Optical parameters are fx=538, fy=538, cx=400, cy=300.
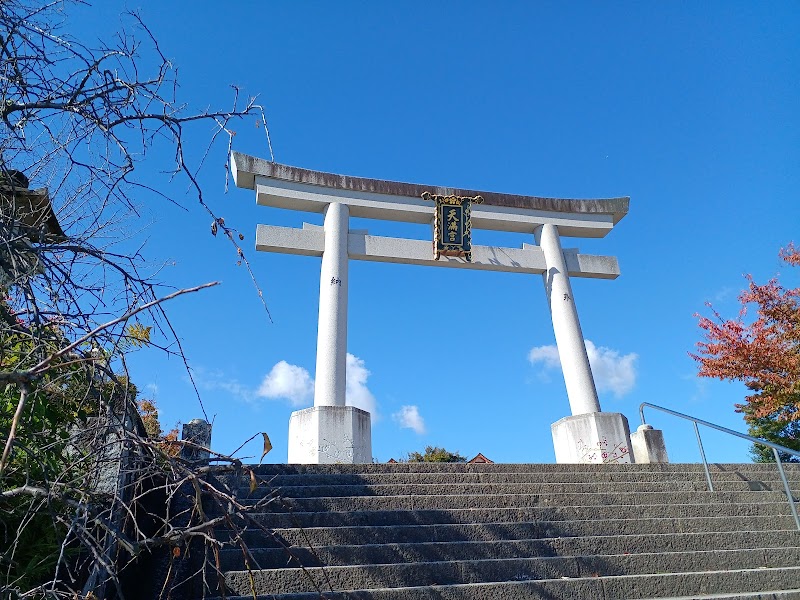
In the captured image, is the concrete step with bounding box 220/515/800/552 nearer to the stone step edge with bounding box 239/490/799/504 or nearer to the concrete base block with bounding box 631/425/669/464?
the stone step edge with bounding box 239/490/799/504

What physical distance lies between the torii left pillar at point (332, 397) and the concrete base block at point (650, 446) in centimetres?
378

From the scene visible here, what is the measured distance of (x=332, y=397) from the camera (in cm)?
796

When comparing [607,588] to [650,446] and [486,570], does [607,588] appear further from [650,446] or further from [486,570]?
[650,446]

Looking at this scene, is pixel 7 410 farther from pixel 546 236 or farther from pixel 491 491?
pixel 546 236

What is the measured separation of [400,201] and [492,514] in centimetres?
678

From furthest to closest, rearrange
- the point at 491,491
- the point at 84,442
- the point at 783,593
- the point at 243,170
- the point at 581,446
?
the point at 243,170 < the point at 581,446 < the point at 491,491 < the point at 783,593 < the point at 84,442

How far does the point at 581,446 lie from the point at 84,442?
7759 mm

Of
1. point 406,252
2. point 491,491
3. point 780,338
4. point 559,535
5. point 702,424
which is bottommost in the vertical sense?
point 559,535

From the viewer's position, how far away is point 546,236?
1053 centimetres

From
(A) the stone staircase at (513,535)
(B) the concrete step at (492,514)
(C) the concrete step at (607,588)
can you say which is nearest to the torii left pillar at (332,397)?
(A) the stone staircase at (513,535)

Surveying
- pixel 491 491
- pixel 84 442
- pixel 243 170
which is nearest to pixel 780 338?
pixel 491 491

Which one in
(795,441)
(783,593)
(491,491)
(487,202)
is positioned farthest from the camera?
(795,441)

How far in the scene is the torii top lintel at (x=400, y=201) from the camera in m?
9.33

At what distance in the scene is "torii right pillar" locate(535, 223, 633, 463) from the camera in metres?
8.27
